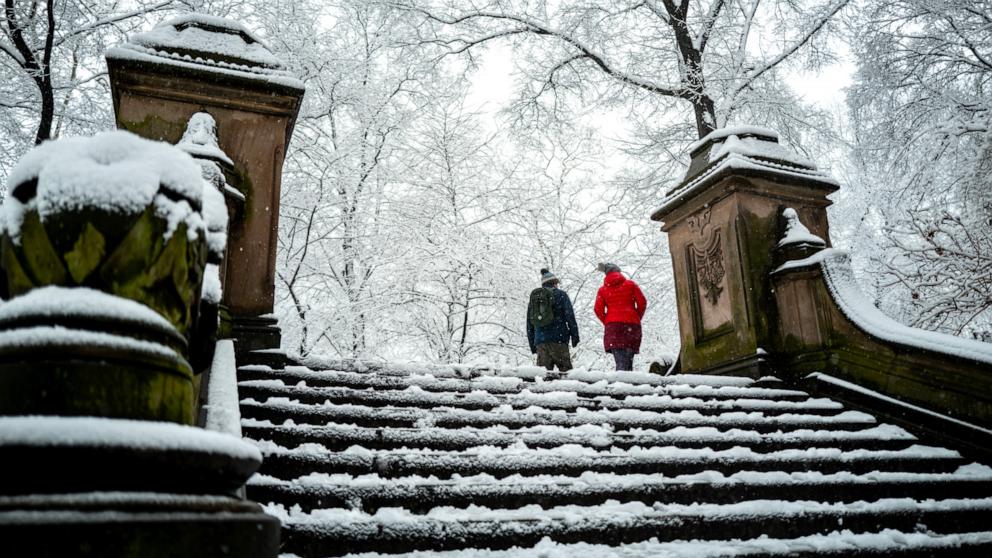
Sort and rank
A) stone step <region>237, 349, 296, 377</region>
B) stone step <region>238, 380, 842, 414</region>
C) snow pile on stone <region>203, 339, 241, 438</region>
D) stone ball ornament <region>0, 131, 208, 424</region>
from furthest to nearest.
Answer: stone step <region>237, 349, 296, 377</region> → stone step <region>238, 380, 842, 414</region> → snow pile on stone <region>203, 339, 241, 438</region> → stone ball ornament <region>0, 131, 208, 424</region>

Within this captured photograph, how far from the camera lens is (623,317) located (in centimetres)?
812

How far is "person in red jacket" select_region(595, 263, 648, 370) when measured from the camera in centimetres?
811

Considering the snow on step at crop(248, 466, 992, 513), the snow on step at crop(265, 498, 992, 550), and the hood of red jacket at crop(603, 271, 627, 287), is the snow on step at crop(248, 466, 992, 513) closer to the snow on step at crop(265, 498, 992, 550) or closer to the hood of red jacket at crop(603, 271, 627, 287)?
the snow on step at crop(265, 498, 992, 550)

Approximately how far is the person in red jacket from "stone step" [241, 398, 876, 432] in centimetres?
285

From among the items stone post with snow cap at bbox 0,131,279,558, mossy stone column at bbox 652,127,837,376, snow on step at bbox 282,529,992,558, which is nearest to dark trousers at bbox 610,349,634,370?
mossy stone column at bbox 652,127,837,376

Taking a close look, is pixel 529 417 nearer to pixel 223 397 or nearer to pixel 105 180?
pixel 223 397

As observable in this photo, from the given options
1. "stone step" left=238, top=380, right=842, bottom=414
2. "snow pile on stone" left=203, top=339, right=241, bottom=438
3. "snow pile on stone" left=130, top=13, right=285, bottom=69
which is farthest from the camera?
"snow pile on stone" left=130, top=13, right=285, bottom=69

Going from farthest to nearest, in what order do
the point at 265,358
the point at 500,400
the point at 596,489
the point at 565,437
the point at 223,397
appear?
the point at 265,358
the point at 500,400
the point at 565,437
the point at 596,489
the point at 223,397

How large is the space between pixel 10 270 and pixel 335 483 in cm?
175

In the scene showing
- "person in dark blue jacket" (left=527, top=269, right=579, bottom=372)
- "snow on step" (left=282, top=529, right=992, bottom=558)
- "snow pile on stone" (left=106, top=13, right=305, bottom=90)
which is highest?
"snow pile on stone" (left=106, top=13, right=305, bottom=90)

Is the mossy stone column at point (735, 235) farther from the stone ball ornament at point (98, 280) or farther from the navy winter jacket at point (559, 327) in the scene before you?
the stone ball ornament at point (98, 280)

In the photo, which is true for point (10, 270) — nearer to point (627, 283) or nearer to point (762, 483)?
point (762, 483)

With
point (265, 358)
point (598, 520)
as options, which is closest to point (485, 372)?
point (265, 358)

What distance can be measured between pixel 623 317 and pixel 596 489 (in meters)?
4.78
